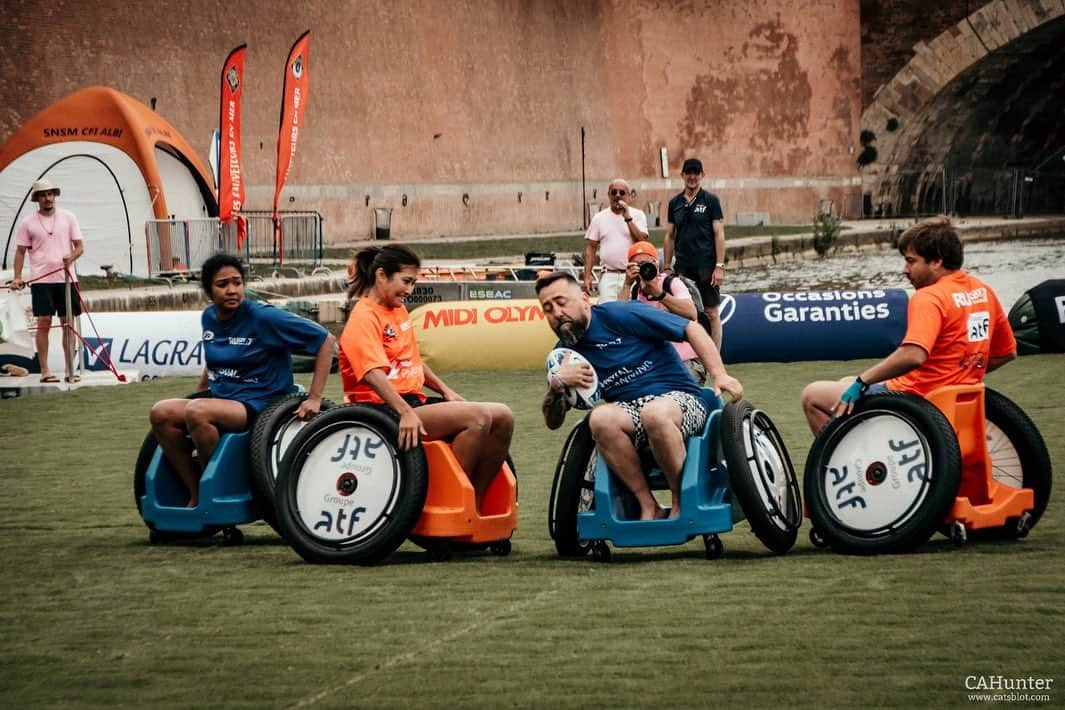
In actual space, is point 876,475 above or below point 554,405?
below

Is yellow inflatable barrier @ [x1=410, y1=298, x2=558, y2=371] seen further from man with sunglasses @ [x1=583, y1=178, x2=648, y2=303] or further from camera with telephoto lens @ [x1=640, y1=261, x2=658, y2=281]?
camera with telephoto lens @ [x1=640, y1=261, x2=658, y2=281]

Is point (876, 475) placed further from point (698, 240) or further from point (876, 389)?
point (698, 240)

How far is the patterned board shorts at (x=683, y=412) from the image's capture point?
617 cm

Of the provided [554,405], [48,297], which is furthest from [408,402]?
[48,297]

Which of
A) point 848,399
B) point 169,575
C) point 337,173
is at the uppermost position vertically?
point 337,173

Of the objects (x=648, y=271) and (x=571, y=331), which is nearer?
(x=571, y=331)

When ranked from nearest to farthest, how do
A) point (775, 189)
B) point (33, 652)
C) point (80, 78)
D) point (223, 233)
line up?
1. point (33, 652)
2. point (223, 233)
3. point (80, 78)
4. point (775, 189)

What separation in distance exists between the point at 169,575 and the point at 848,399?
8.41 feet

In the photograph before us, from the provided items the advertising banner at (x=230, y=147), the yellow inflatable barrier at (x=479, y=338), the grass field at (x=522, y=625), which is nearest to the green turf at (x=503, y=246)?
the advertising banner at (x=230, y=147)

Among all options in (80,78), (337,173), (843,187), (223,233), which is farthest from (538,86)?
(223,233)

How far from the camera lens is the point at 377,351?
20.7ft

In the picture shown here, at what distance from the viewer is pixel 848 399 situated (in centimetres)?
612

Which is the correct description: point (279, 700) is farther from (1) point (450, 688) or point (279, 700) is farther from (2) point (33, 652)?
(2) point (33, 652)

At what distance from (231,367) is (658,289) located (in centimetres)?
409
